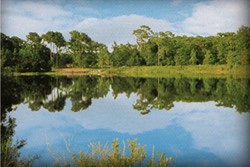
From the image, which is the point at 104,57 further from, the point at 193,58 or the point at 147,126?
the point at 147,126

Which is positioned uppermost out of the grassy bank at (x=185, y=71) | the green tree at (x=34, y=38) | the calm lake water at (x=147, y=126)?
the green tree at (x=34, y=38)

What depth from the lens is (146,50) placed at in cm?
5672

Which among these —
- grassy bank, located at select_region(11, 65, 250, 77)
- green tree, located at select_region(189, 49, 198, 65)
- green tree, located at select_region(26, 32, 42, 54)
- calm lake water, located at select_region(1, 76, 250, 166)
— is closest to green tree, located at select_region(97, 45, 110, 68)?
grassy bank, located at select_region(11, 65, 250, 77)

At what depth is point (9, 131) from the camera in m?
6.35

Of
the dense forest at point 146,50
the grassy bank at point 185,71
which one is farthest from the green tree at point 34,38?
the grassy bank at point 185,71

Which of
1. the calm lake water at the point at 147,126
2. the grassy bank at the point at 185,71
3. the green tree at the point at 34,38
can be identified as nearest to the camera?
the calm lake water at the point at 147,126

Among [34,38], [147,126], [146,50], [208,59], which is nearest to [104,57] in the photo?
[146,50]

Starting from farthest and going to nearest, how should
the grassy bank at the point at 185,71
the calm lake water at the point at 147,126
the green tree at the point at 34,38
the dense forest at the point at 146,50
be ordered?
the green tree at the point at 34,38 < the dense forest at the point at 146,50 < the grassy bank at the point at 185,71 < the calm lake water at the point at 147,126

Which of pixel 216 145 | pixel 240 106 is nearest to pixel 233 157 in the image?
pixel 216 145

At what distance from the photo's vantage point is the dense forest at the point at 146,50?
47.5 meters

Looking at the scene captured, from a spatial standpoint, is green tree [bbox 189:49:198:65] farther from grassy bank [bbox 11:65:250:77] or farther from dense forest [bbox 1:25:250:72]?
grassy bank [bbox 11:65:250:77]

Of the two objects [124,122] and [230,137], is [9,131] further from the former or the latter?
[230,137]

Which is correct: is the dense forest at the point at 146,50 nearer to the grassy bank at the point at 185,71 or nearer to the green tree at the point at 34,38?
the green tree at the point at 34,38

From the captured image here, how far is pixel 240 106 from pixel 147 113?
211 inches
